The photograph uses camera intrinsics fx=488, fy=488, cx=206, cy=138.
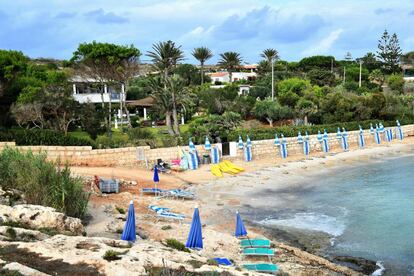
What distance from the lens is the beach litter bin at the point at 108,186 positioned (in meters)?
21.3

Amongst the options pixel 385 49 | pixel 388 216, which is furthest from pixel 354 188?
pixel 385 49

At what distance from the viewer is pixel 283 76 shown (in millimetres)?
80500

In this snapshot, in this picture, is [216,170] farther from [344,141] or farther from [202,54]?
[202,54]

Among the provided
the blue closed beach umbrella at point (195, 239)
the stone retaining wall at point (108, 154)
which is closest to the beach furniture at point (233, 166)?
the stone retaining wall at point (108, 154)

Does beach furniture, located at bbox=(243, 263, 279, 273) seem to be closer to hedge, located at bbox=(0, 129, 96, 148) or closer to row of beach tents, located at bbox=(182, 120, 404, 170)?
row of beach tents, located at bbox=(182, 120, 404, 170)

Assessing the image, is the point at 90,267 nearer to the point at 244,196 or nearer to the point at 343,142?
the point at 244,196

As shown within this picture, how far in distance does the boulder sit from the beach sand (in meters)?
1.48

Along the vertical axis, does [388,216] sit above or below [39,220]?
below

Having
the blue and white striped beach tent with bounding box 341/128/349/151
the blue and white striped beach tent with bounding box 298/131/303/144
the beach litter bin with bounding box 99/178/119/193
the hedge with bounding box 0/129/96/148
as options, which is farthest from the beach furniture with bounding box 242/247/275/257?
the blue and white striped beach tent with bounding box 341/128/349/151

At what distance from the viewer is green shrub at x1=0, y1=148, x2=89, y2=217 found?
47.2 ft

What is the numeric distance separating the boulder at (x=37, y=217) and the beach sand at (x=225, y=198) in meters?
1.48

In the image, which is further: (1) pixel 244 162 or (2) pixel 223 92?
(2) pixel 223 92

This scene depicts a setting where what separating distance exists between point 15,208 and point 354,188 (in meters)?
18.5

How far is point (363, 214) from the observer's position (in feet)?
66.2
